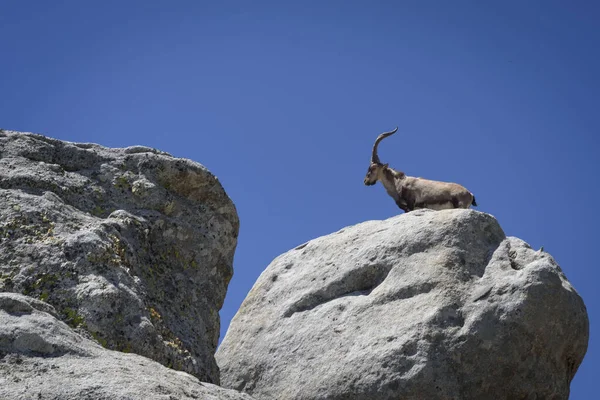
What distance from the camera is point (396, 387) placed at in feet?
29.8

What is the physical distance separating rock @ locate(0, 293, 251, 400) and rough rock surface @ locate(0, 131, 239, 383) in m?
1.42

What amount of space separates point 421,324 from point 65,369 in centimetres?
544

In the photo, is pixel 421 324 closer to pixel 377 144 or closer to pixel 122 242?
pixel 122 242

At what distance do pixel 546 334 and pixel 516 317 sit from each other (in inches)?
18.4

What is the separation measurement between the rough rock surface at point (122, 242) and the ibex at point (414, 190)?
860 centimetres

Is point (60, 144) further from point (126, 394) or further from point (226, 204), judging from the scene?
point (126, 394)

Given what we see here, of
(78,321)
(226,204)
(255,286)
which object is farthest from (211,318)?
(255,286)

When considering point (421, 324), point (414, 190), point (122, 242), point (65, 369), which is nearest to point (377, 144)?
point (414, 190)

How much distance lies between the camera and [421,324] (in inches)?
373

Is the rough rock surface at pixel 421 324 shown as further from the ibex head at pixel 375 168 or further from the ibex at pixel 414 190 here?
the ibex head at pixel 375 168

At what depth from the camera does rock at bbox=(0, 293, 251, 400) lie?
4.57m

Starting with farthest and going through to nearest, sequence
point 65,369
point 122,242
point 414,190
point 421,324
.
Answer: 1. point 414,190
2. point 421,324
3. point 122,242
4. point 65,369

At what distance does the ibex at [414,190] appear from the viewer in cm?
1722

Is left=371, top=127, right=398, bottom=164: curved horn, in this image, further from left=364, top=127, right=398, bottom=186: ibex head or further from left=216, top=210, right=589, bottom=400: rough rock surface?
left=216, top=210, right=589, bottom=400: rough rock surface
